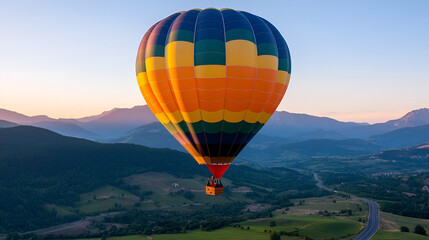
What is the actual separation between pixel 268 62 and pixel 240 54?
4536 millimetres

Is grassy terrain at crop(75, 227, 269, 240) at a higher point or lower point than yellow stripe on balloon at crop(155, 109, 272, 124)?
lower

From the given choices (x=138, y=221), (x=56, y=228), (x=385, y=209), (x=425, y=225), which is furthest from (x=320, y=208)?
(x=56, y=228)

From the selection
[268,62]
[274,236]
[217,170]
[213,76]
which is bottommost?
[274,236]

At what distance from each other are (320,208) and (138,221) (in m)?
94.5

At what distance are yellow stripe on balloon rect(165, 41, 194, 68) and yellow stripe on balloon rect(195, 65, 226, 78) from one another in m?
1.25

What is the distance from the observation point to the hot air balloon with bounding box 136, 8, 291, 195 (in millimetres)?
44531

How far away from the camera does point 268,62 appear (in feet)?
155

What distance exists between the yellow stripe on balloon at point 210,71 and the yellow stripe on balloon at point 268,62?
5.49 m

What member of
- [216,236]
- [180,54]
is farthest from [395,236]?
[180,54]

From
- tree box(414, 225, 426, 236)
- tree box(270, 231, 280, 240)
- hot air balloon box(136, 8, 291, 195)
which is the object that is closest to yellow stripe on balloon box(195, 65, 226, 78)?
hot air balloon box(136, 8, 291, 195)

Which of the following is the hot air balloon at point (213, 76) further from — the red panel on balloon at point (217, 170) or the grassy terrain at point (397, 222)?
the grassy terrain at point (397, 222)

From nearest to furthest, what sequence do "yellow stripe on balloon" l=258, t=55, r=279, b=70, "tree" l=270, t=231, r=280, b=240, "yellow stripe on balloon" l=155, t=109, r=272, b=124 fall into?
"yellow stripe on balloon" l=155, t=109, r=272, b=124 → "yellow stripe on balloon" l=258, t=55, r=279, b=70 → "tree" l=270, t=231, r=280, b=240

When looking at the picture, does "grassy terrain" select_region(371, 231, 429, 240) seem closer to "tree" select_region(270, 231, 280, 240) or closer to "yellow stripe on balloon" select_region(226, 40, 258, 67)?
"tree" select_region(270, 231, 280, 240)

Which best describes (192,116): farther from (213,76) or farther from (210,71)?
(210,71)
